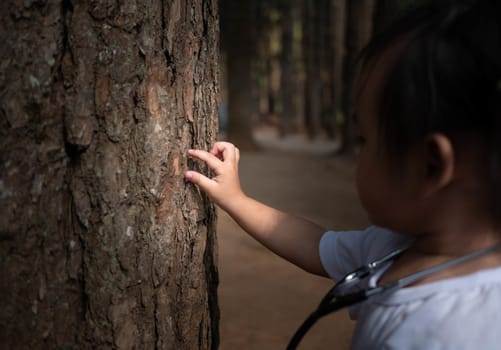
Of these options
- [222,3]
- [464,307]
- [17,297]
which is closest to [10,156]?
[17,297]

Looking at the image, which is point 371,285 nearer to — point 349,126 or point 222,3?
point 349,126

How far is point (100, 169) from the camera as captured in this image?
48.3 inches

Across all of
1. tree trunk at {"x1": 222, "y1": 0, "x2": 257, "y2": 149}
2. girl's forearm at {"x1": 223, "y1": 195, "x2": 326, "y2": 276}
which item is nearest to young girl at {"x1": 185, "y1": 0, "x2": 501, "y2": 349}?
girl's forearm at {"x1": 223, "y1": 195, "x2": 326, "y2": 276}

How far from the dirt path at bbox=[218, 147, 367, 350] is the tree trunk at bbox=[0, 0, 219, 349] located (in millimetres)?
1209

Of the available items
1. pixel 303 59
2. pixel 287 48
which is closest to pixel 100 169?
pixel 287 48

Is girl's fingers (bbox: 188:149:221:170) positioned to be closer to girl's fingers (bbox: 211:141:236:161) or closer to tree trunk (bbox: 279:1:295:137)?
girl's fingers (bbox: 211:141:236:161)

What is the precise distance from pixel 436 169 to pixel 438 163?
0.02m

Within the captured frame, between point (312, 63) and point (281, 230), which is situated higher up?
point (312, 63)

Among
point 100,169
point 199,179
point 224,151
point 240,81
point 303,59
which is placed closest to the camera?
point 100,169

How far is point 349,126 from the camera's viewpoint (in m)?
9.19

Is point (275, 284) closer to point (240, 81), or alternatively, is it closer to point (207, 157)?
point (207, 157)

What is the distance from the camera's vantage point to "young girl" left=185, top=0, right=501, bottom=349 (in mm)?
966

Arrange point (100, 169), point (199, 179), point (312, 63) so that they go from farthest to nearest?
point (312, 63)
point (199, 179)
point (100, 169)

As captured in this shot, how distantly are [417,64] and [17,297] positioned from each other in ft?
2.98
